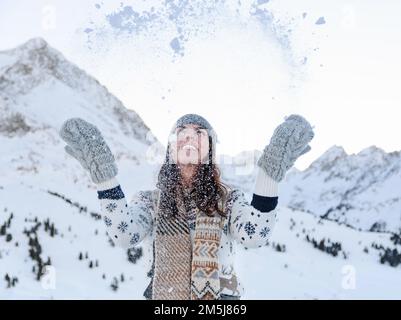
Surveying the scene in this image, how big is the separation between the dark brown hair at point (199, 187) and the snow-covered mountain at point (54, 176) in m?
0.12

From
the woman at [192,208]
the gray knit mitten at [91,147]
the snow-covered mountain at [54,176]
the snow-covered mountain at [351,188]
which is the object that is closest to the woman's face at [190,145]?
the woman at [192,208]

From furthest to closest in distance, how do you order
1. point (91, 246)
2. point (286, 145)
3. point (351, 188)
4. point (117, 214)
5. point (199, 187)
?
point (351, 188), point (91, 246), point (199, 187), point (117, 214), point (286, 145)

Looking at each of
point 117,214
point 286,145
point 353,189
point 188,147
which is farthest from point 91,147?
point 353,189

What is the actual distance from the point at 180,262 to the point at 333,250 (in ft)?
28.5

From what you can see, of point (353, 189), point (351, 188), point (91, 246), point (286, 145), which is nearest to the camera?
point (286, 145)

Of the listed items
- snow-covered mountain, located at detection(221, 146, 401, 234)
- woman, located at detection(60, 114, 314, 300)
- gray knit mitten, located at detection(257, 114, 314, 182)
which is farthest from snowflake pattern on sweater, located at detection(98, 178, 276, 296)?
snow-covered mountain, located at detection(221, 146, 401, 234)

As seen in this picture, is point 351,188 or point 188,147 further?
point 351,188

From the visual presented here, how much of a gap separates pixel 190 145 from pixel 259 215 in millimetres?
482

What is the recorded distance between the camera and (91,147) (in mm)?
2293

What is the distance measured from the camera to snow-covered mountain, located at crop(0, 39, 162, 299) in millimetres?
7270

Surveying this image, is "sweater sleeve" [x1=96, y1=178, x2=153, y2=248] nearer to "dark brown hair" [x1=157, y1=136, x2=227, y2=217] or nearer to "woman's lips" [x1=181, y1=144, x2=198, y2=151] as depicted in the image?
"dark brown hair" [x1=157, y1=136, x2=227, y2=217]

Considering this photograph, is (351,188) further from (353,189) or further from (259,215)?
(259,215)

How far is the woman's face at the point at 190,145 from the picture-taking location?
2439 mm

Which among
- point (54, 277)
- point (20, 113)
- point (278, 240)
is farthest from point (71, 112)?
point (54, 277)
